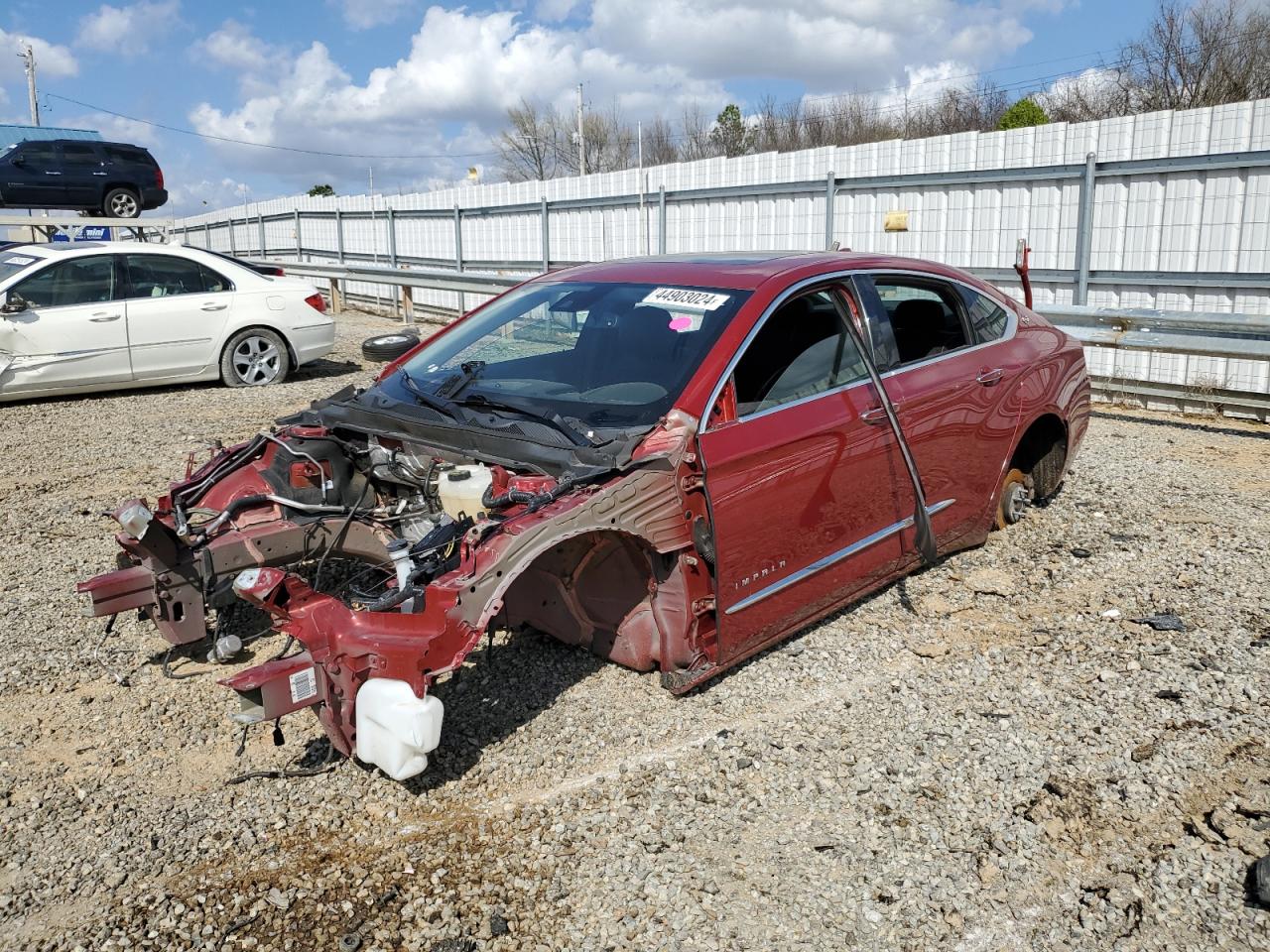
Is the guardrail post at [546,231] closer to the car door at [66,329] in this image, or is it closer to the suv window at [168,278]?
the suv window at [168,278]

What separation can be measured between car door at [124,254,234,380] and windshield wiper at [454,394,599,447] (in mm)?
7521

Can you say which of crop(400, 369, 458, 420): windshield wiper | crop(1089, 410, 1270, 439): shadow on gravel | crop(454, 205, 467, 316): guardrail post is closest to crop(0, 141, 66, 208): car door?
crop(454, 205, 467, 316): guardrail post

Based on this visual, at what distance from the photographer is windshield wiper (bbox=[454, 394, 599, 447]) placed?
12.3ft

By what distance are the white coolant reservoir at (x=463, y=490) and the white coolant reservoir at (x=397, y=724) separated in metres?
0.90

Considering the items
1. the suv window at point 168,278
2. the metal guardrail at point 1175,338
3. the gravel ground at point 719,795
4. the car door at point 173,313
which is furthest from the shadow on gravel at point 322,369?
the metal guardrail at point 1175,338

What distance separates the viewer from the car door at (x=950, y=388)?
4676 millimetres

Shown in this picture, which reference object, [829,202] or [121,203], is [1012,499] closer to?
[829,202]

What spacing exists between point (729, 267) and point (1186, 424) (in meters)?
6.26

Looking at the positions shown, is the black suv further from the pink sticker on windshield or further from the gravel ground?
the pink sticker on windshield

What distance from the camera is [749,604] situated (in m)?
3.90

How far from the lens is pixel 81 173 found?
2111 cm

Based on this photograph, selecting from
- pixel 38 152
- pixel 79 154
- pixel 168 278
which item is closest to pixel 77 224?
pixel 38 152

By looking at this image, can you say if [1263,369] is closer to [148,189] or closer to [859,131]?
[148,189]

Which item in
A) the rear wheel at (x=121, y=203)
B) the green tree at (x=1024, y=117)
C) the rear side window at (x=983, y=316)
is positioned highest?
the green tree at (x=1024, y=117)
